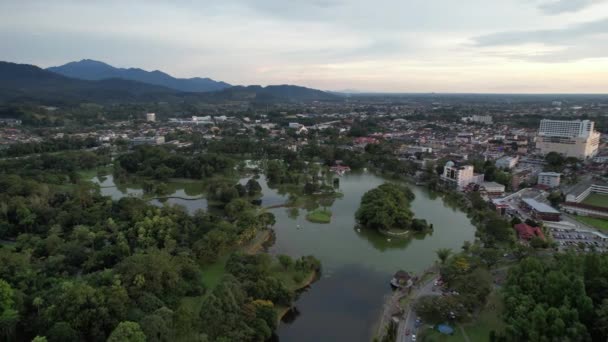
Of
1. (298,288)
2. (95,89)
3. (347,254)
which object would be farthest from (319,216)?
(95,89)

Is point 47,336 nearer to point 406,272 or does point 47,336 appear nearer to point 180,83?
point 406,272

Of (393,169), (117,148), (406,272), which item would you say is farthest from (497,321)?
(117,148)

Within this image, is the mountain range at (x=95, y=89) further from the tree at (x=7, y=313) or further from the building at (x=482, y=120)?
the tree at (x=7, y=313)

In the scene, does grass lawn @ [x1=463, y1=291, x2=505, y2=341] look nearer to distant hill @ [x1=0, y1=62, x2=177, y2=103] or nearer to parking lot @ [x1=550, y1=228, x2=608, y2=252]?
parking lot @ [x1=550, y1=228, x2=608, y2=252]

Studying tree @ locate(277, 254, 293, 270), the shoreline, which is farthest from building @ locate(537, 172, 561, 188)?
tree @ locate(277, 254, 293, 270)

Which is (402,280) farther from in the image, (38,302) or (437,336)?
(38,302)

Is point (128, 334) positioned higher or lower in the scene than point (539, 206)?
higher

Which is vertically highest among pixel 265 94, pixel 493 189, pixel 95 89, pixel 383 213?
pixel 95 89

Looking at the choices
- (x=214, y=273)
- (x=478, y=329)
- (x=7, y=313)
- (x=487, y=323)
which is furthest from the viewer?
(x=214, y=273)
